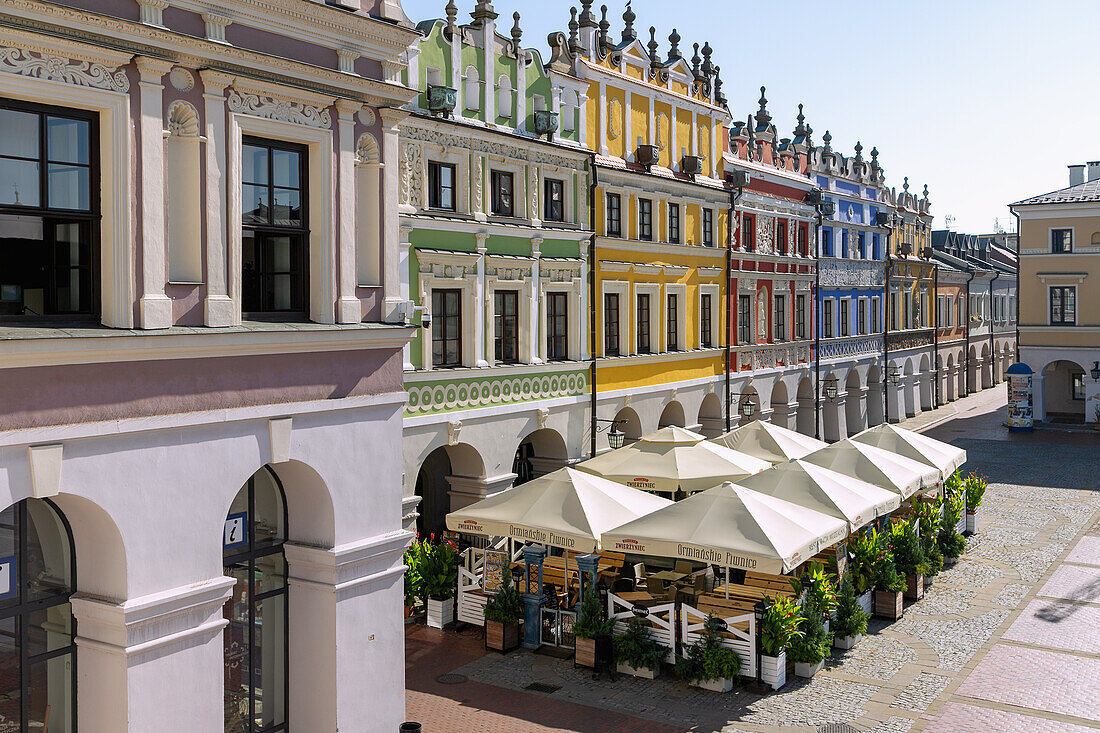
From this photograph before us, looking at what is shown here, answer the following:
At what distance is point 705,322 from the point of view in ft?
105

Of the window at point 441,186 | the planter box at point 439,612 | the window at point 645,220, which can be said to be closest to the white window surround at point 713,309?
the window at point 645,220

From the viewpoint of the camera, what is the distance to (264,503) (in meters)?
11.1

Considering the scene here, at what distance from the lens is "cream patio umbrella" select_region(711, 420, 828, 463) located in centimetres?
2508

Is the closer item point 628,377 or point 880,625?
point 880,625

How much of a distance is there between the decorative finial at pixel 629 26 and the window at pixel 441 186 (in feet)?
30.8

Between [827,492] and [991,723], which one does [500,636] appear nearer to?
[827,492]

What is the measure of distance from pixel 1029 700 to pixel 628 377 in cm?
1431

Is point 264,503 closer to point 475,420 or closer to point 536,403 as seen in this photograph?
point 475,420

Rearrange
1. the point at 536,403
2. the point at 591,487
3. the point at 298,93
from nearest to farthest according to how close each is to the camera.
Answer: the point at 298,93, the point at 591,487, the point at 536,403

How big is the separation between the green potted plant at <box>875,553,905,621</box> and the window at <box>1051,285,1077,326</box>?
34.5 metres

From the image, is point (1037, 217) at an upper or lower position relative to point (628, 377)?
upper

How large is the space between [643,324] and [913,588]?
11123mm

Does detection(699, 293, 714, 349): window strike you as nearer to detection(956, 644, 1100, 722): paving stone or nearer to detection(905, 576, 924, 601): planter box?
detection(905, 576, 924, 601): planter box

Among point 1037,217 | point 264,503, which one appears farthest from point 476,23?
point 1037,217
